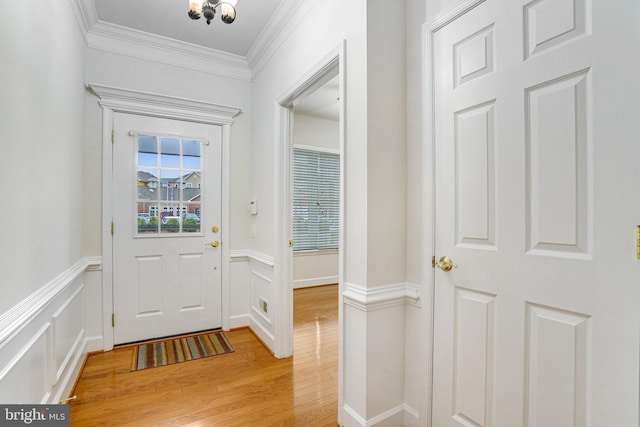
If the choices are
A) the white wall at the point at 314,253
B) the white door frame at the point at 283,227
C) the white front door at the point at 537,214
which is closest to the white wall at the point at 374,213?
the white front door at the point at 537,214

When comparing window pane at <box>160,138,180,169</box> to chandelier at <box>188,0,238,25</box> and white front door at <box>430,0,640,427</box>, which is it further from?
white front door at <box>430,0,640,427</box>

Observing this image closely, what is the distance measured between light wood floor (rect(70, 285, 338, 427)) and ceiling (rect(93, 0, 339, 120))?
2.21m

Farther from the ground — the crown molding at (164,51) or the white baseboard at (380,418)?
the crown molding at (164,51)

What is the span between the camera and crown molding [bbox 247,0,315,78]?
229 cm

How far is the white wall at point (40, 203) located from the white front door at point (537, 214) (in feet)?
6.23

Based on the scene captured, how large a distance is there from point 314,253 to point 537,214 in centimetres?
425

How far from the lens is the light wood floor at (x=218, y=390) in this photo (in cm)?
183

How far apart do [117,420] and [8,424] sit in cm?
78

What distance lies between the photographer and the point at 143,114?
2.90 meters

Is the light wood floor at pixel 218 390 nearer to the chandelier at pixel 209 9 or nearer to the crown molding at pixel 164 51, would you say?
the chandelier at pixel 209 9

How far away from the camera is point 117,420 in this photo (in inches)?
71.4

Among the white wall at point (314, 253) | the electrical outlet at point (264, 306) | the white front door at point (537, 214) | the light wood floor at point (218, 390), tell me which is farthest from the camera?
the white wall at point (314, 253)

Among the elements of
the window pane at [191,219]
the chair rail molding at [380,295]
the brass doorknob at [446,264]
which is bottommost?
the chair rail molding at [380,295]

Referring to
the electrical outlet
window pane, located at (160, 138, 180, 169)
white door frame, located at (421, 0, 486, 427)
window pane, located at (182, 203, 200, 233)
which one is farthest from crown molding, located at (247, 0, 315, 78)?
the electrical outlet
